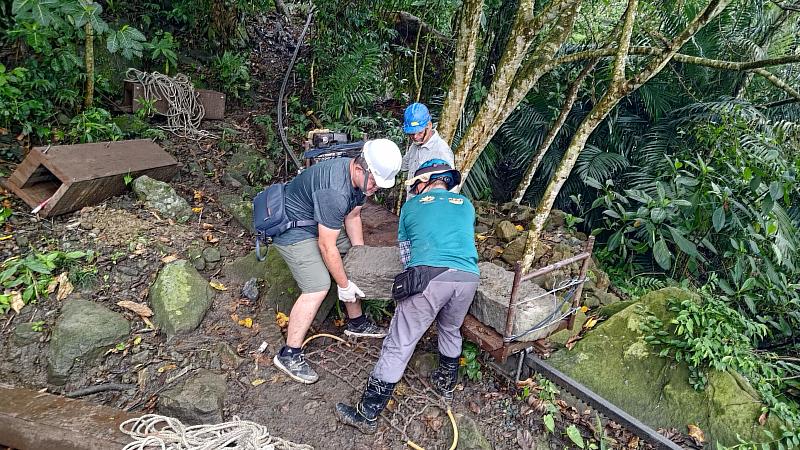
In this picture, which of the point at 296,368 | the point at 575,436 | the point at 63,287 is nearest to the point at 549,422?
the point at 575,436

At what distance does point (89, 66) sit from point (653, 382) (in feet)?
20.6

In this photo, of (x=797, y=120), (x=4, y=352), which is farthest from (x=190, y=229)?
(x=797, y=120)

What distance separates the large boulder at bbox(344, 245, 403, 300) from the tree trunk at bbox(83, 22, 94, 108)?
12.9 ft

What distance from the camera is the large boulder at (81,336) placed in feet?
11.0

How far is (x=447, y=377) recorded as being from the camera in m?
3.53

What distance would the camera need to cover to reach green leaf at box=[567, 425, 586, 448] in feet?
10.7

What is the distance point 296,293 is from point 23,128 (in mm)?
3524

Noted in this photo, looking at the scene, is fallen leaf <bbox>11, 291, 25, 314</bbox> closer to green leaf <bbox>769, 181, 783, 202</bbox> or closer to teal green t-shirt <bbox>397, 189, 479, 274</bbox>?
teal green t-shirt <bbox>397, 189, 479, 274</bbox>

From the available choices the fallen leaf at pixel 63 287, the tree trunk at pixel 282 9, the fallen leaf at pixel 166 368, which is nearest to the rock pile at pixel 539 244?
the fallen leaf at pixel 166 368

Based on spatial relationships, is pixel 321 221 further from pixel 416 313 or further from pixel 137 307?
pixel 137 307

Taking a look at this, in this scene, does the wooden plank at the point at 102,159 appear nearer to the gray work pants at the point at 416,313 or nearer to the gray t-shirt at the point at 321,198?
the gray t-shirt at the point at 321,198

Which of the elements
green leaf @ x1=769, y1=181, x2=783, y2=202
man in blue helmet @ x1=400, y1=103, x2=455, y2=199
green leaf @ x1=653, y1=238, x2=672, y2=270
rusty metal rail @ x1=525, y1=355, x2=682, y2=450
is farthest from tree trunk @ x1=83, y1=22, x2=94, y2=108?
green leaf @ x1=769, y1=181, x2=783, y2=202

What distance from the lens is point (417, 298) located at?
3.08m

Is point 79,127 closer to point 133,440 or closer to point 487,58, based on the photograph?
point 133,440
